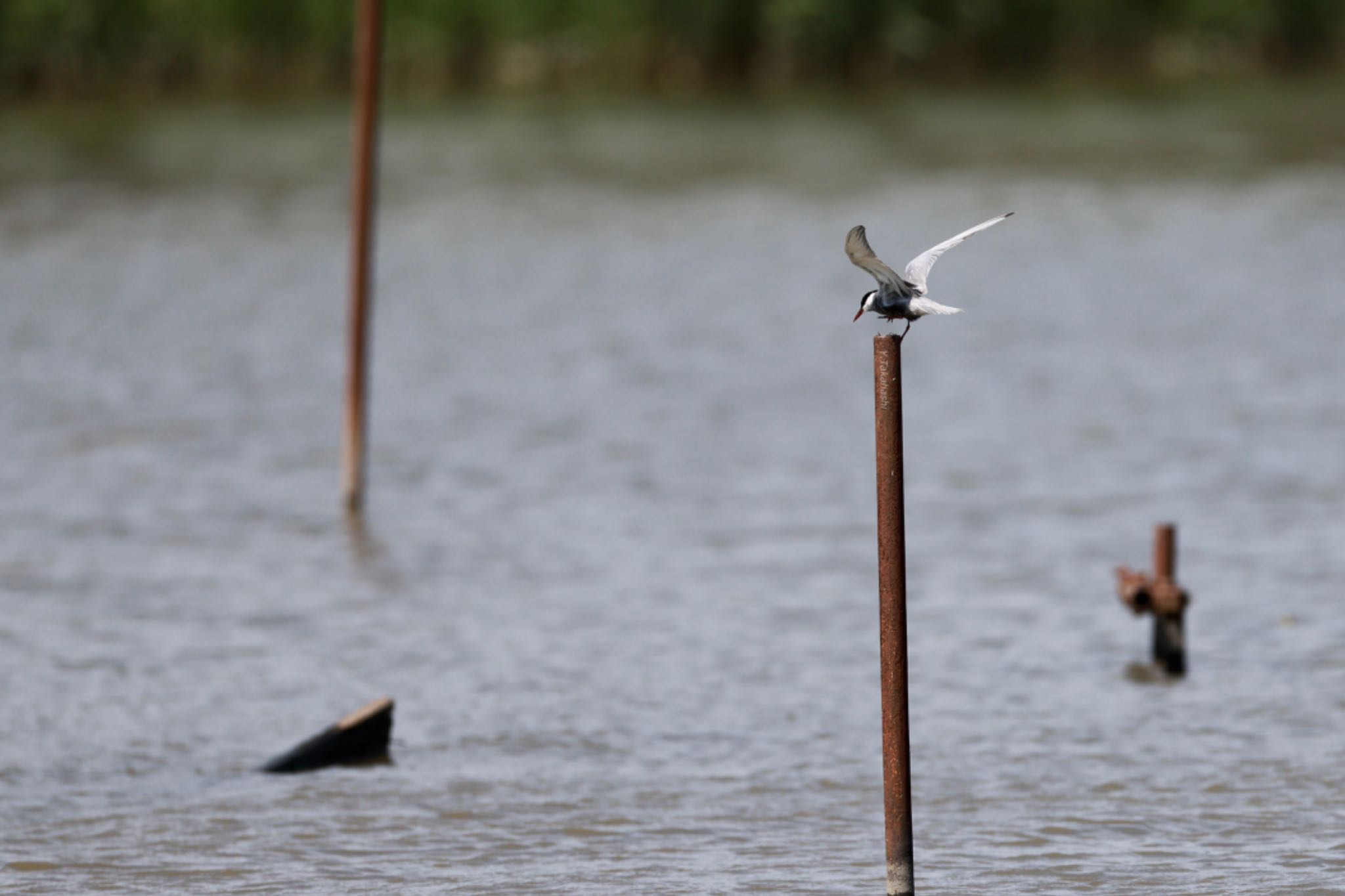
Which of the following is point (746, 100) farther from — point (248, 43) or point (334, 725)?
point (334, 725)

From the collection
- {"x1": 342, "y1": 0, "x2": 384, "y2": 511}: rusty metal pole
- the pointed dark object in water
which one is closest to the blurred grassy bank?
{"x1": 342, "y1": 0, "x2": 384, "y2": 511}: rusty metal pole

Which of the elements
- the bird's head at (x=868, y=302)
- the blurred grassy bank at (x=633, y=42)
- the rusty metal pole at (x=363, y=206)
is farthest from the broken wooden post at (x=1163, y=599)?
the blurred grassy bank at (x=633, y=42)

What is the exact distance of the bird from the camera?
564 cm

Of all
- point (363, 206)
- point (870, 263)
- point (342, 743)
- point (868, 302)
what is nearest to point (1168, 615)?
point (342, 743)

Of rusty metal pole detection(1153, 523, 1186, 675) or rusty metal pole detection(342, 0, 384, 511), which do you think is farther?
rusty metal pole detection(342, 0, 384, 511)

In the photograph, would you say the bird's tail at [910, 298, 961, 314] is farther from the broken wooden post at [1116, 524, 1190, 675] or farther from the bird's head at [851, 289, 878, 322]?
the broken wooden post at [1116, 524, 1190, 675]

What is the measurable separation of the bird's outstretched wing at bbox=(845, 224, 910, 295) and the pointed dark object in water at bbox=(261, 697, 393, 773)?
12.6 ft

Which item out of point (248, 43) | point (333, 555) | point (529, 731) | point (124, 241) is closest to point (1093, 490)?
point (333, 555)

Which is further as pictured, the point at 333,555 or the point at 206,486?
the point at 206,486

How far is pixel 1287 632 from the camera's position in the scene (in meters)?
10.8

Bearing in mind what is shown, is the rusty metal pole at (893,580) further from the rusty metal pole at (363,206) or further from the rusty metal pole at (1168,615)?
the rusty metal pole at (363,206)

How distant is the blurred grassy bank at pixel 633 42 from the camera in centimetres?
5634

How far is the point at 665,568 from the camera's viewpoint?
12.6 metres

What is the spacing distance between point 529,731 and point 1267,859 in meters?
3.28
